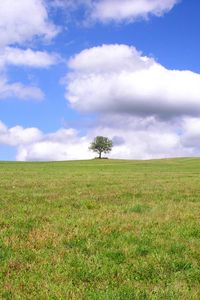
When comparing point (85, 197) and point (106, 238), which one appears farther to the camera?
point (85, 197)

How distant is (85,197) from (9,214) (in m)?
6.92

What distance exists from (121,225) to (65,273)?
5537 millimetres

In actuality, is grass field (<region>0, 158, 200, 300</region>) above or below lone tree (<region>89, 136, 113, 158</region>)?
below

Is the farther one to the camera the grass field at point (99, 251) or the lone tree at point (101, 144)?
the lone tree at point (101, 144)

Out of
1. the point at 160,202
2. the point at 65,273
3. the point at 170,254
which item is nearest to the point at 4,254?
the point at 65,273

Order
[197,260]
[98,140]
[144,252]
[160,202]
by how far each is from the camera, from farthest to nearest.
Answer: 1. [98,140]
2. [160,202]
3. [144,252]
4. [197,260]

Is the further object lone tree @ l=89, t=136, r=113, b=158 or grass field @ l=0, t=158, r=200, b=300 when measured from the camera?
lone tree @ l=89, t=136, r=113, b=158

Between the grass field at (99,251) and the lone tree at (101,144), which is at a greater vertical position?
the lone tree at (101,144)

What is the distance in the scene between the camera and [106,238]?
45.8ft

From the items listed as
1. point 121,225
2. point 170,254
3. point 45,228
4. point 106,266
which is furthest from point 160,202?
point 106,266

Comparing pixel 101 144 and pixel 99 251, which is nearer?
pixel 99 251

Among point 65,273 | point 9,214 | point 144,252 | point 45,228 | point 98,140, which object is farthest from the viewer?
point 98,140

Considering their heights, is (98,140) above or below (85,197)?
above

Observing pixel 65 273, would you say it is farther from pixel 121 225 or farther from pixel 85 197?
pixel 85 197
